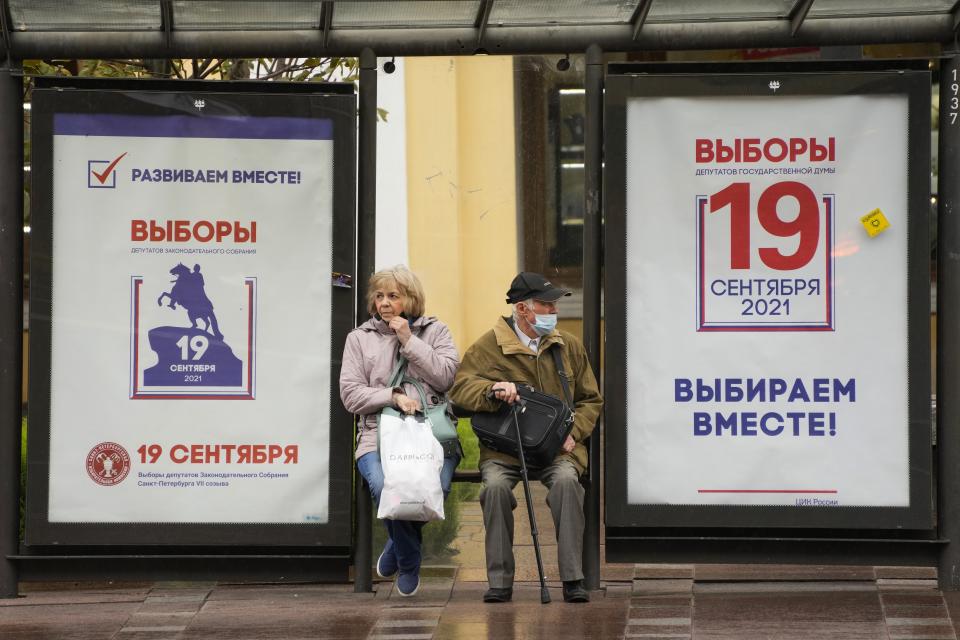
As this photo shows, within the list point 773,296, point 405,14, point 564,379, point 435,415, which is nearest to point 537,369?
point 564,379

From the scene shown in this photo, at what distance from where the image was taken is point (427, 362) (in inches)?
275

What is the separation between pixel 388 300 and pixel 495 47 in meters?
1.42

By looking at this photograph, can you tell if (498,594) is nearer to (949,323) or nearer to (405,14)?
(949,323)

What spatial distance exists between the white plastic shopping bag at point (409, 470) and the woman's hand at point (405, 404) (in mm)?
40

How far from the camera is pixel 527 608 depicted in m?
6.82

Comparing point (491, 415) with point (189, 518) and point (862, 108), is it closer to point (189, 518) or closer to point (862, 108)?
point (189, 518)

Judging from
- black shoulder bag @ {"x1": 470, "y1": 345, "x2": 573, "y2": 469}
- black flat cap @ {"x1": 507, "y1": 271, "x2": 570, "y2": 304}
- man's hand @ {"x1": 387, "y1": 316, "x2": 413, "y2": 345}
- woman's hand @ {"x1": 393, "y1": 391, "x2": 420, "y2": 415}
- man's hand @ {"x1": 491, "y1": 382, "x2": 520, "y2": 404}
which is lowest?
black shoulder bag @ {"x1": 470, "y1": 345, "x2": 573, "y2": 469}

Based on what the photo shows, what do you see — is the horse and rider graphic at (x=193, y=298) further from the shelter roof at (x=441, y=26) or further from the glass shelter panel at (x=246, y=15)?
the glass shelter panel at (x=246, y=15)

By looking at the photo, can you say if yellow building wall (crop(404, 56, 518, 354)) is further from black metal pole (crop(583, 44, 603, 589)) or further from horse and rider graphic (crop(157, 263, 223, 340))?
horse and rider graphic (crop(157, 263, 223, 340))

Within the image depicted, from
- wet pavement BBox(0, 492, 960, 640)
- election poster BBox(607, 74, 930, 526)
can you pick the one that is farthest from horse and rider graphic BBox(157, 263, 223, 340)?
election poster BBox(607, 74, 930, 526)

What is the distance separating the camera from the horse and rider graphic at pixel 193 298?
7164 mm

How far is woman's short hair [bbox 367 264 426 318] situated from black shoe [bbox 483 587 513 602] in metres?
1.45

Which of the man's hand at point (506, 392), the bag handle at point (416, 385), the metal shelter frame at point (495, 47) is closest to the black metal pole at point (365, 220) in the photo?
the metal shelter frame at point (495, 47)

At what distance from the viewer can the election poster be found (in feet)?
23.1
